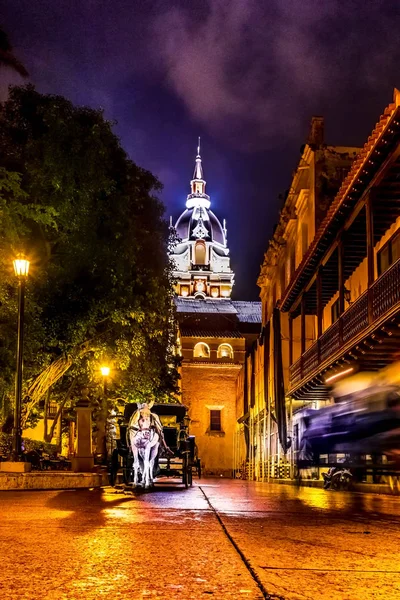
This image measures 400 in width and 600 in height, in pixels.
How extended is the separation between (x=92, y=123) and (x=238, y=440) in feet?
118

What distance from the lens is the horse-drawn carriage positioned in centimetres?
1600

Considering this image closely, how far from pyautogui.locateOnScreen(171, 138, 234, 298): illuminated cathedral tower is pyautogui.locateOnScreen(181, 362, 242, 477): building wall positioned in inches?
2367

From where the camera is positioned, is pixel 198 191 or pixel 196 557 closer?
pixel 196 557

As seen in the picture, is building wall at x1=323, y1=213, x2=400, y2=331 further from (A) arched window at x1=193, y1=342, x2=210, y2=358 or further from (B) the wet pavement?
(A) arched window at x1=193, y1=342, x2=210, y2=358

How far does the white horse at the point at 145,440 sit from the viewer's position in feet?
52.3

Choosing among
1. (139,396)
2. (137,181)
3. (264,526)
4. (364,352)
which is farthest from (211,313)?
(264,526)

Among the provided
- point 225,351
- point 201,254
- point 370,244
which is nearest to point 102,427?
point 370,244

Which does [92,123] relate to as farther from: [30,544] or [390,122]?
[30,544]

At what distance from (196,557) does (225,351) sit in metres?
57.6

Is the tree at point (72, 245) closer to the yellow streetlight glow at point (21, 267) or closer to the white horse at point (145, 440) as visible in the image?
the yellow streetlight glow at point (21, 267)

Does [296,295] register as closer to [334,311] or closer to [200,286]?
[334,311]

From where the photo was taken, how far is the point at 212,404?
5947 cm

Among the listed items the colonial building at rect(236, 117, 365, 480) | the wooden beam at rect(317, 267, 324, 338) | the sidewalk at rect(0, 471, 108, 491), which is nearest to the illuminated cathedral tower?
the colonial building at rect(236, 117, 365, 480)

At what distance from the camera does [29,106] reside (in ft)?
76.3
